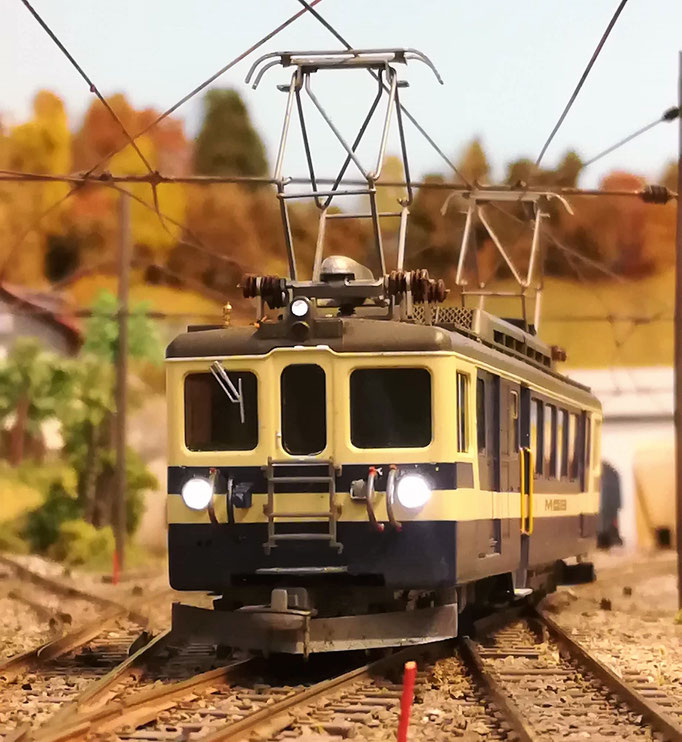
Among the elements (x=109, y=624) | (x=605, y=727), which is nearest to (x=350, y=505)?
(x=605, y=727)

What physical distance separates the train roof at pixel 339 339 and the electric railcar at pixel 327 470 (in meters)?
0.01

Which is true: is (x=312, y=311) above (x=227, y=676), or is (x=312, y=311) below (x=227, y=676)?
above

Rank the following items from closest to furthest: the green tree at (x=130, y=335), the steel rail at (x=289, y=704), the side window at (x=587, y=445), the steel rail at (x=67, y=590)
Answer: the steel rail at (x=289, y=704) < the steel rail at (x=67, y=590) < the side window at (x=587, y=445) < the green tree at (x=130, y=335)

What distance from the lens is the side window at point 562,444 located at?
1525 cm

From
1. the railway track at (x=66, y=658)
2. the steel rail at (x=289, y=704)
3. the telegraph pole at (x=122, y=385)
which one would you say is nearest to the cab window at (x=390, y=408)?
the steel rail at (x=289, y=704)

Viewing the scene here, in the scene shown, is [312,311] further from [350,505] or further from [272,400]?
[350,505]

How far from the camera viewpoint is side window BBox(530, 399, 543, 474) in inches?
538

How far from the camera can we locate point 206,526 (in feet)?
36.1

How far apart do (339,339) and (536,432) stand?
362cm

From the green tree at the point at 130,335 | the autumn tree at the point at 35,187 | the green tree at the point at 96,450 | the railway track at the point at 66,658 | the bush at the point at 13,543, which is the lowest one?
the bush at the point at 13,543

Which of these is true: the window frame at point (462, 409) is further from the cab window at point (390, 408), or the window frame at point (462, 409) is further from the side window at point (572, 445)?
the side window at point (572, 445)

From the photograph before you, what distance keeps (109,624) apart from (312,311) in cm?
556

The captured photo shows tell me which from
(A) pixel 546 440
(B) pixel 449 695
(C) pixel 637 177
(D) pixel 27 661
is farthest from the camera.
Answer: (C) pixel 637 177

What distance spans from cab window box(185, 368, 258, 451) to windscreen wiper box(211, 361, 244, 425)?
A: 2 centimetres
